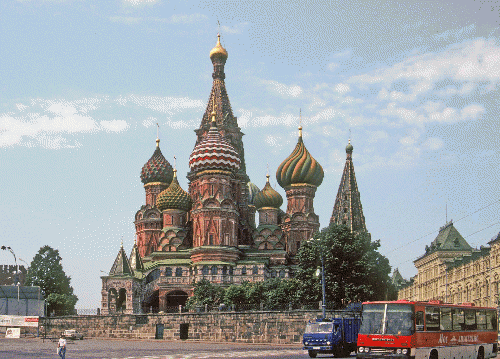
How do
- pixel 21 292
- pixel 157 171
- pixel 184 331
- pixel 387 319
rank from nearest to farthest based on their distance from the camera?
pixel 387 319, pixel 184 331, pixel 21 292, pixel 157 171

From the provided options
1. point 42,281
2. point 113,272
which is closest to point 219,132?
point 113,272

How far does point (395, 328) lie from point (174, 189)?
62.3m

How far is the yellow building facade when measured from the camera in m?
84.1

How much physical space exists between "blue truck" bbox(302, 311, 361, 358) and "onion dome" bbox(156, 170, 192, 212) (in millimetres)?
50011

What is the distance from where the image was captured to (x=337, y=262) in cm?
5997

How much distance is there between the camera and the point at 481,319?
31.7 metres

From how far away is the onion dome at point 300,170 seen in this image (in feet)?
295

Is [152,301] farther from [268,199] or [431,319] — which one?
[431,319]

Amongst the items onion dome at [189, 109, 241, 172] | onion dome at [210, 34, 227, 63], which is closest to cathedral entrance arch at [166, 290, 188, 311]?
onion dome at [189, 109, 241, 172]

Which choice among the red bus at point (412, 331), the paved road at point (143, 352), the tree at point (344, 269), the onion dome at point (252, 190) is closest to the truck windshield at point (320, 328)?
the paved road at point (143, 352)

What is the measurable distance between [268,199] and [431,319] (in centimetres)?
6524

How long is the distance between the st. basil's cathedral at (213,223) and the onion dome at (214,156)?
0.39 feet

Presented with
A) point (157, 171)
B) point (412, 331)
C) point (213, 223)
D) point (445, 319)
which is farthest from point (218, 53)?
point (412, 331)

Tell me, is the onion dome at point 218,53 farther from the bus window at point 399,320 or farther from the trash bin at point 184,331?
the bus window at point 399,320
